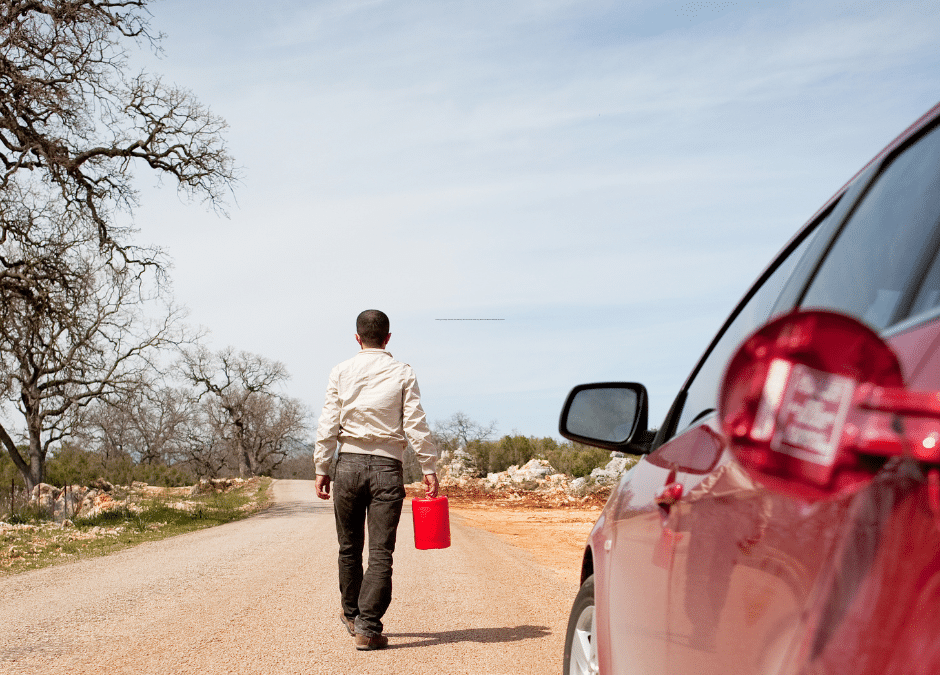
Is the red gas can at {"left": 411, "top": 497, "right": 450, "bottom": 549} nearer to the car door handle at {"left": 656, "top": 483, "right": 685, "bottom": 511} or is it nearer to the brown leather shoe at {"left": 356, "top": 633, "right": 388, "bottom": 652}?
the brown leather shoe at {"left": 356, "top": 633, "right": 388, "bottom": 652}

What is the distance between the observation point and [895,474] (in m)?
0.89

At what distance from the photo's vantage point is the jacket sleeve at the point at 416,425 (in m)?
5.74

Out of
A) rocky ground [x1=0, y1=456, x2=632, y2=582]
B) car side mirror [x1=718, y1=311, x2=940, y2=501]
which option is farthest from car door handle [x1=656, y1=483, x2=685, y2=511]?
rocky ground [x1=0, y1=456, x2=632, y2=582]

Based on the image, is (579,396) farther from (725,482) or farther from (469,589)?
(469,589)

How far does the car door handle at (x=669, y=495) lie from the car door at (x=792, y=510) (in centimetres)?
7

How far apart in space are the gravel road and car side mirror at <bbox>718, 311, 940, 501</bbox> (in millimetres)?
4399

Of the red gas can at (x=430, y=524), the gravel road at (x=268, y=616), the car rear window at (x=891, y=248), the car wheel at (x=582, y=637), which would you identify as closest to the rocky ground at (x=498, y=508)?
the gravel road at (x=268, y=616)

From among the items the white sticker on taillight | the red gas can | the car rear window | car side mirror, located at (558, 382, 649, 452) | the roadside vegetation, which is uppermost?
the car rear window

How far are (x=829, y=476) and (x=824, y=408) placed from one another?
0.22ft

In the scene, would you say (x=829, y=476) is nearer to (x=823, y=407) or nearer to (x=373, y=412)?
(x=823, y=407)

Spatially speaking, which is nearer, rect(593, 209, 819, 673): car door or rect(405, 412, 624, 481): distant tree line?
rect(593, 209, 819, 673): car door

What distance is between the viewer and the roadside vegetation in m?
11.7

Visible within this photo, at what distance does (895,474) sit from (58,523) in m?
18.1

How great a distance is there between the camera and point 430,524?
5.80 metres
